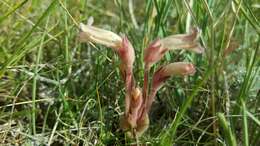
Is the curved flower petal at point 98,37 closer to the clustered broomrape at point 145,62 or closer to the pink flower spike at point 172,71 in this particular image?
the clustered broomrape at point 145,62

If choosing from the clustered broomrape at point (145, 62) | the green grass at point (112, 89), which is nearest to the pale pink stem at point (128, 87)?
the clustered broomrape at point (145, 62)

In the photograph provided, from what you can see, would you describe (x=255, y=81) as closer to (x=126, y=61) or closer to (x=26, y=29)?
(x=126, y=61)

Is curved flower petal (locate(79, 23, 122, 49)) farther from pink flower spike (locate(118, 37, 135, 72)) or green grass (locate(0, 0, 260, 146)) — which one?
Answer: green grass (locate(0, 0, 260, 146))

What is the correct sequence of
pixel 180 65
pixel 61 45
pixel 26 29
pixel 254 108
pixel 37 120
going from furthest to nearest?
pixel 26 29 < pixel 61 45 < pixel 37 120 < pixel 254 108 < pixel 180 65

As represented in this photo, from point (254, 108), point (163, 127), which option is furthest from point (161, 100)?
point (254, 108)

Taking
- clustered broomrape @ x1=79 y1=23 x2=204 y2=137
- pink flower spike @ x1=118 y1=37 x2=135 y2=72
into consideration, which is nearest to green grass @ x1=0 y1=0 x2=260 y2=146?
clustered broomrape @ x1=79 y1=23 x2=204 y2=137

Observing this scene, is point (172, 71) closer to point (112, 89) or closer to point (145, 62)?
point (145, 62)
